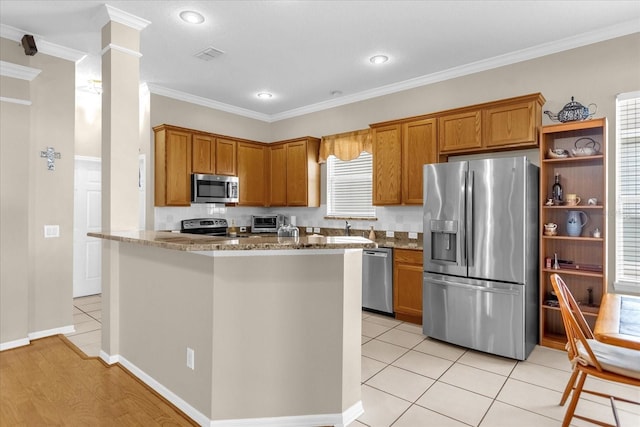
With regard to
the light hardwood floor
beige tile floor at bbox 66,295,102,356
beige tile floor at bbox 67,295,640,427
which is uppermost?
the light hardwood floor

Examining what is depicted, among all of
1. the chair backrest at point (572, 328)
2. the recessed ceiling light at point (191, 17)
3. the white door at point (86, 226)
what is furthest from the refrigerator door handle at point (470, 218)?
the white door at point (86, 226)

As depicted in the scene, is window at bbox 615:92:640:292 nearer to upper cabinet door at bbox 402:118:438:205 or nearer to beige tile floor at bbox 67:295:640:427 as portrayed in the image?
beige tile floor at bbox 67:295:640:427

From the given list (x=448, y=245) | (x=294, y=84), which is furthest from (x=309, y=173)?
(x=448, y=245)

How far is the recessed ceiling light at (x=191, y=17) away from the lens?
3068mm

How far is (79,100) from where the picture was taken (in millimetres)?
5309

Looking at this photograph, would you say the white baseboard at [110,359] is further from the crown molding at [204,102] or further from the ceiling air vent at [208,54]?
the crown molding at [204,102]

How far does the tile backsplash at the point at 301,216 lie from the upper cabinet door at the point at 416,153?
0.39 meters

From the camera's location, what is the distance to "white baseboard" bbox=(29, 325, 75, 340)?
3.56 meters

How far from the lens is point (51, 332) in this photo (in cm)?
369

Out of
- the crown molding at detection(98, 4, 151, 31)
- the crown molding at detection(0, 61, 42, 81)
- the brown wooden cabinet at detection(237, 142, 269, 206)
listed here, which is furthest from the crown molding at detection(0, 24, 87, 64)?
the brown wooden cabinet at detection(237, 142, 269, 206)

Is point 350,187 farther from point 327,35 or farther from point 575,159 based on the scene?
point 575,159

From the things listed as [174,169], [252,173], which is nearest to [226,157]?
[252,173]

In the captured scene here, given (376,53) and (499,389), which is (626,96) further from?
(499,389)

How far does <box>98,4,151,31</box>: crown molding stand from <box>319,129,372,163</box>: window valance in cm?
295
